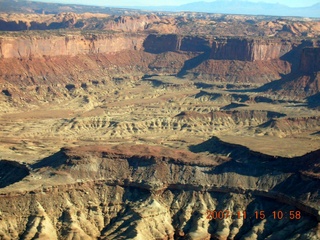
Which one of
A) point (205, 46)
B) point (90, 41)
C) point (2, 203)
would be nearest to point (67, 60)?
point (90, 41)

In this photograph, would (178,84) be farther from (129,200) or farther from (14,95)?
(129,200)

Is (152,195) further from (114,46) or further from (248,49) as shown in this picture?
(114,46)

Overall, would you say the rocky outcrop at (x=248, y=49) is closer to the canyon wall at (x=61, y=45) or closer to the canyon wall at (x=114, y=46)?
the canyon wall at (x=114, y=46)

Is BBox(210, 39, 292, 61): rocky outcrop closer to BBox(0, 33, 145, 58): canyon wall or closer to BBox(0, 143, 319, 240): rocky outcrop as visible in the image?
BBox(0, 33, 145, 58): canyon wall

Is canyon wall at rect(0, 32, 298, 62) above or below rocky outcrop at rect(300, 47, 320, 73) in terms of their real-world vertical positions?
below

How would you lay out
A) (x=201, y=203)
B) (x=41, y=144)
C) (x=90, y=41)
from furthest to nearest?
(x=90, y=41) < (x=41, y=144) < (x=201, y=203)

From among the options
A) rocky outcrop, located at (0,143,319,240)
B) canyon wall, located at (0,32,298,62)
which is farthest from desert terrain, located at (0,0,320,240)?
canyon wall, located at (0,32,298,62)

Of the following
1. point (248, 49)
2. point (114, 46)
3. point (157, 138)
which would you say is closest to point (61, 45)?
point (114, 46)

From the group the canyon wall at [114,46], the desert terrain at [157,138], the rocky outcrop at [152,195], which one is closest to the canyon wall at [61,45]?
the canyon wall at [114,46]
